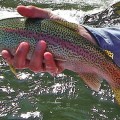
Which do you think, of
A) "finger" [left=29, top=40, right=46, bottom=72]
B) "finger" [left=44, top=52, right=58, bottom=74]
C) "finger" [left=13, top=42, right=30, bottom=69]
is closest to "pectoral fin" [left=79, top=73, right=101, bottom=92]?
"finger" [left=44, top=52, right=58, bottom=74]

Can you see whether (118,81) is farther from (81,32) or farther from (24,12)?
(24,12)

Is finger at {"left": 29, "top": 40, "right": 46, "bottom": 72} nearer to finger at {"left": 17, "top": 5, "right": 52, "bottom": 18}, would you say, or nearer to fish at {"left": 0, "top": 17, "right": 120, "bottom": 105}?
fish at {"left": 0, "top": 17, "right": 120, "bottom": 105}

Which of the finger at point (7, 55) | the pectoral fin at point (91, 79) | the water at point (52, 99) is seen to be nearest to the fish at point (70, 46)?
the pectoral fin at point (91, 79)

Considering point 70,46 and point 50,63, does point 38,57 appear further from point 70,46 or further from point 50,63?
point 70,46

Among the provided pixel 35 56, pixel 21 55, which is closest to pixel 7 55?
pixel 21 55

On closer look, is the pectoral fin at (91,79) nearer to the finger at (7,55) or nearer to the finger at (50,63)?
the finger at (50,63)

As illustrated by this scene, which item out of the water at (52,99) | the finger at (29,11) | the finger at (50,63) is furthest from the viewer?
the water at (52,99)

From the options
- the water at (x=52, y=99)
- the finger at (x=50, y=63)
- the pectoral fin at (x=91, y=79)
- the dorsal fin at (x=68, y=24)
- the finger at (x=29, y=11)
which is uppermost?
the finger at (x=29, y=11)

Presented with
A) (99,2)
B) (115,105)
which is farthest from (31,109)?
(99,2)
